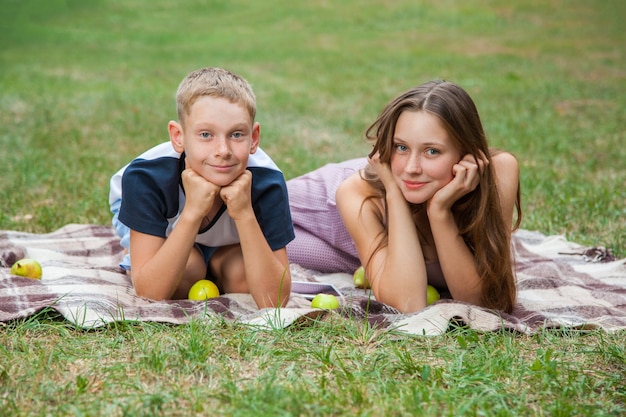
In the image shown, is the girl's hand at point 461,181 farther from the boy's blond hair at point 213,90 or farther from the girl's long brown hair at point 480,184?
the boy's blond hair at point 213,90

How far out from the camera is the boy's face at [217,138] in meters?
3.81

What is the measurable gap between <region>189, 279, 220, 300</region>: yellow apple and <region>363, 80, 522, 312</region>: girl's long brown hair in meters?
1.17

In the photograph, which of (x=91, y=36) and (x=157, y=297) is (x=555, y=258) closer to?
(x=157, y=297)

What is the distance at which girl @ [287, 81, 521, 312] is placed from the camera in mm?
4004

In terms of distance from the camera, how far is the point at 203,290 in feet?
13.9

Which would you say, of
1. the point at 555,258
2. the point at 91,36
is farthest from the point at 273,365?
the point at 91,36

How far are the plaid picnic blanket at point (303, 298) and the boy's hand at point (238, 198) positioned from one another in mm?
490

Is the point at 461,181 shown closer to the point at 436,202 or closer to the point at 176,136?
the point at 436,202

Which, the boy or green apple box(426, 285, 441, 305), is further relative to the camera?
green apple box(426, 285, 441, 305)

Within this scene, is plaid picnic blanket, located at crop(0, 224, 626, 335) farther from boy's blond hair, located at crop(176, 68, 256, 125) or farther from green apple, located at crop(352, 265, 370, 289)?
boy's blond hair, located at crop(176, 68, 256, 125)

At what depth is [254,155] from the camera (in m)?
4.29

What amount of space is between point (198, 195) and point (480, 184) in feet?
4.79

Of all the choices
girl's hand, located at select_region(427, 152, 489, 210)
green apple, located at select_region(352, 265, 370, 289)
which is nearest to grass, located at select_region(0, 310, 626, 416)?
girl's hand, located at select_region(427, 152, 489, 210)

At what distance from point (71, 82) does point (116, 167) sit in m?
7.10
